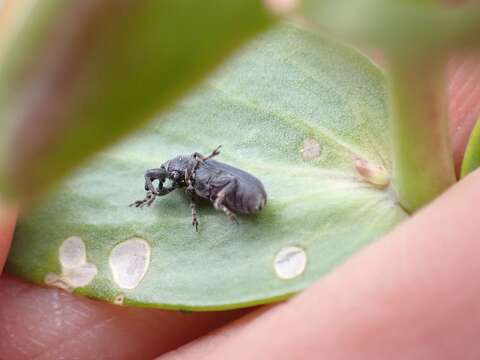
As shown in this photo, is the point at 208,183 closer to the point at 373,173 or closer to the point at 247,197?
the point at 247,197

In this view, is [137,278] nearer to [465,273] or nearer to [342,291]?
[342,291]

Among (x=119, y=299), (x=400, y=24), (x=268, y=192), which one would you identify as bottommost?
(x=119, y=299)

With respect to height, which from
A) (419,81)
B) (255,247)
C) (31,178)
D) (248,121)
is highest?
(248,121)

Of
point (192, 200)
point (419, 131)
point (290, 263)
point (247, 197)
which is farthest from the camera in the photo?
point (192, 200)

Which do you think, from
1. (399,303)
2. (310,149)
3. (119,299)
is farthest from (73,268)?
(399,303)

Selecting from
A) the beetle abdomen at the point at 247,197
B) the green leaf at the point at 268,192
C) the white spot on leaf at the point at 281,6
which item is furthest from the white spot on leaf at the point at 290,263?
the white spot on leaf at the point at 281,6

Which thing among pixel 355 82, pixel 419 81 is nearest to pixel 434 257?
pixel 419 81
